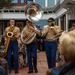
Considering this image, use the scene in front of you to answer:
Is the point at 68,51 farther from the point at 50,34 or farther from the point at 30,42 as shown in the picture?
the point at 30,42

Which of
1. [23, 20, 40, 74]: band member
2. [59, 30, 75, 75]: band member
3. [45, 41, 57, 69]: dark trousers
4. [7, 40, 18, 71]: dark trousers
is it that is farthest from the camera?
[7, 40, 18, 71]: dark trousers

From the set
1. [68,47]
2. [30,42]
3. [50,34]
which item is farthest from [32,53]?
[68,47]

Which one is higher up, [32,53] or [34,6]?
[34,6]

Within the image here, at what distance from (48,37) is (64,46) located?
5450 millimetres

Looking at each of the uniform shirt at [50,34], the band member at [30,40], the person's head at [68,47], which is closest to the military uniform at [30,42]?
the band member at [30,40]

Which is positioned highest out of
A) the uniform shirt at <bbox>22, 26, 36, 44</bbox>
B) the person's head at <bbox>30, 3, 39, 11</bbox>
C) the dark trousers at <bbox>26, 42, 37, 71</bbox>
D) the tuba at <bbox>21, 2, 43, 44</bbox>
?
the person's head at <bbox>30, 3, 39, 11</bbox>

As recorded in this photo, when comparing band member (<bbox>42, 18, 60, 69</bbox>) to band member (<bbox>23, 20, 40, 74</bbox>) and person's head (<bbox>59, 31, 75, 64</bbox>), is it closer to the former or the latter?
band member (<bbox>23, 20, 40, 74</bbox>)

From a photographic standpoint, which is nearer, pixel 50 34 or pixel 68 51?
pixel 68 51

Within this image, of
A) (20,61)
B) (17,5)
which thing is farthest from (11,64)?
(17,5)

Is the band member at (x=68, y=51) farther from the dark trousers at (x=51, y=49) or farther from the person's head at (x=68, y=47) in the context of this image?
the dark trousers at (x=51, y=49)

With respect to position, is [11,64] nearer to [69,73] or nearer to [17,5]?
[69,73]

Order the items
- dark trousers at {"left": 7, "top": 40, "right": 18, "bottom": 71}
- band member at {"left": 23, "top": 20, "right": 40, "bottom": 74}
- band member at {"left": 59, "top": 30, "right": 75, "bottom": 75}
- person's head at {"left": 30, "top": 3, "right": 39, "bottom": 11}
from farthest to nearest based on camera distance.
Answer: person's head at {"left": 30, "top": 3, "right": 39, "bottom": 11}, dark trousers at {"left": 7, "top": 40, "right": 18, "bottom": 71}, band member at {"left": 23, "top": 20, "right": 40, "bottom": 74}, band member at {"left": 59, "top": 30, "right": 75, "bottom": 75}

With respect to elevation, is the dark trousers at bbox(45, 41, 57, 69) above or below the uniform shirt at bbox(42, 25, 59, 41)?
below

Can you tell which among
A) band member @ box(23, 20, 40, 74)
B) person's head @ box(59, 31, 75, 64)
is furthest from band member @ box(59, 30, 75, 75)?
band member @ box(23, 20, 40, 74)
